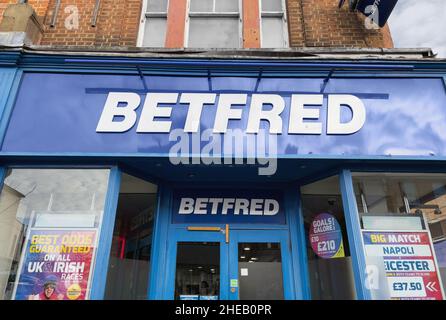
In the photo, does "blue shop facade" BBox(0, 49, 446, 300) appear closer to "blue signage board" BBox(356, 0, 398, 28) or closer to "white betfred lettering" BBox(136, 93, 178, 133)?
"white betfred lettering" BBox(136, 93, 178, 133)

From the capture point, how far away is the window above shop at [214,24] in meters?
6.27

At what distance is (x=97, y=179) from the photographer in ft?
15.6

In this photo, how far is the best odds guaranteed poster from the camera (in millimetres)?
4164

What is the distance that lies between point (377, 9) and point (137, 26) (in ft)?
14.6

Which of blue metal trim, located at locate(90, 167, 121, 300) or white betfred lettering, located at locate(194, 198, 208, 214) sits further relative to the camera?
white betfred lettering, located at locate(194, 198, 208, 214)

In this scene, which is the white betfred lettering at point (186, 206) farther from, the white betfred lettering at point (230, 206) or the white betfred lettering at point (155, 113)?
the white betfred lettering at point (155, 113)

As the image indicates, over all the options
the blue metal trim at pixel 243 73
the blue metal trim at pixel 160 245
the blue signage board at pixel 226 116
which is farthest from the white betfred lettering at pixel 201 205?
the blue metal trim at pixel 243 73

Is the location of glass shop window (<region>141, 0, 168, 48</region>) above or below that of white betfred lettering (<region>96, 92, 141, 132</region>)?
above

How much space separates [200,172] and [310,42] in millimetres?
3182

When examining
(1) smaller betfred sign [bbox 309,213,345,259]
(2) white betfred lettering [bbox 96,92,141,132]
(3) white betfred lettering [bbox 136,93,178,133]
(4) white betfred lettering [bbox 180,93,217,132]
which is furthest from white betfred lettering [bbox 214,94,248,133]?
(1) smaller betfred sign [bbox 309,213,345,259]

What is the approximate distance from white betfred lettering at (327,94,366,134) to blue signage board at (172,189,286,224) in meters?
1.47

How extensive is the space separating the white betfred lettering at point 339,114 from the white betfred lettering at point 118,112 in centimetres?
294

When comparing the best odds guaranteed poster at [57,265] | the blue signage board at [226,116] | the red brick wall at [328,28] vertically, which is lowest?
the best odds guaranteed poster at [57,265]

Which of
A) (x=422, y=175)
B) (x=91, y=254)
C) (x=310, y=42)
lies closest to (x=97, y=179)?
(x=91, y=254)
